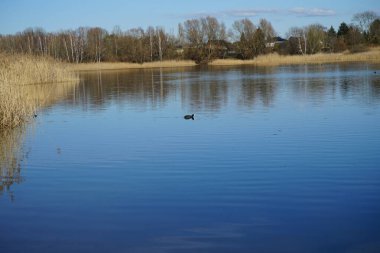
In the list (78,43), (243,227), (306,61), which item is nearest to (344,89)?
(243,227)

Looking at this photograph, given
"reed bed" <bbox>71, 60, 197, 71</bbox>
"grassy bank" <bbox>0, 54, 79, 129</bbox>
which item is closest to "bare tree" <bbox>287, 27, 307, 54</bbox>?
"reed bed" <bbox>71, 60, 197, 71</bbox>

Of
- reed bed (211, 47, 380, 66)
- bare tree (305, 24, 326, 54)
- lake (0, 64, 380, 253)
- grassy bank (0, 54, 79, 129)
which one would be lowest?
lake (0, 64, 380, 253)

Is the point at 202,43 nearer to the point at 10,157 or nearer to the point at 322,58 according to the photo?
the point at 322,58

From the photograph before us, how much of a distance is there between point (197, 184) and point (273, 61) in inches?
2051

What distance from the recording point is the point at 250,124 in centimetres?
1202

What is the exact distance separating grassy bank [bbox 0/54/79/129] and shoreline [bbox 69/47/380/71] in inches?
741

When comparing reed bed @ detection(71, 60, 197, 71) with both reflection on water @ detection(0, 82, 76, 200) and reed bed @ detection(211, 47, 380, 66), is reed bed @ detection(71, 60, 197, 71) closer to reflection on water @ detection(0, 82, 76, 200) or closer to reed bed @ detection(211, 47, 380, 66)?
reed bed @ detection(211, 47, 380, 66)

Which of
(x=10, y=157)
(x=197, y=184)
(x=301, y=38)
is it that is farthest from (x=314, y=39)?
(x=197, y=184)

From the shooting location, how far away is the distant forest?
67.6m

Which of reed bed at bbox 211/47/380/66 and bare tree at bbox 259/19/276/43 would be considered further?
bare tree at bbox 259/19/276/43

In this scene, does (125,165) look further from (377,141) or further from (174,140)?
(377,141)

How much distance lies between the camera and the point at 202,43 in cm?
7069

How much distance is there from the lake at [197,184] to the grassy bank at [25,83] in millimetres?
646

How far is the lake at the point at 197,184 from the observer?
482 cm
